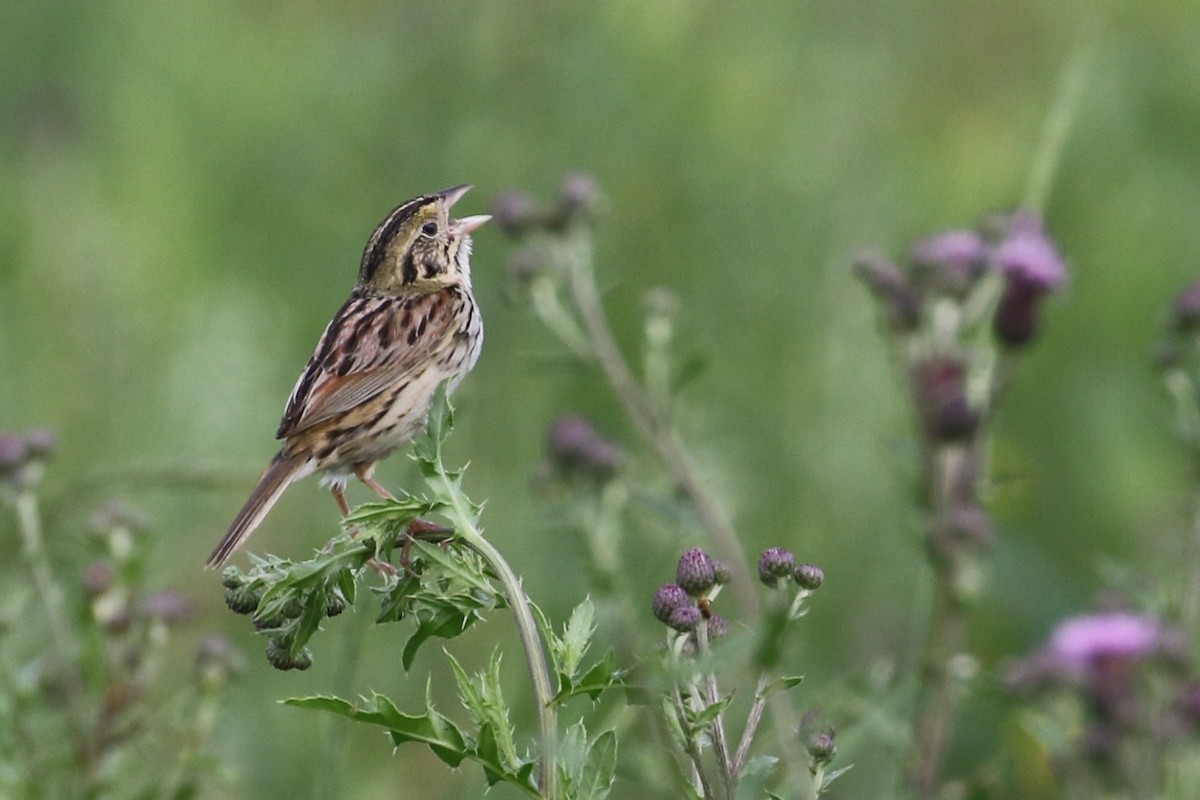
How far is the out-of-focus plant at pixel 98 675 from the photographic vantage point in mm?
3760

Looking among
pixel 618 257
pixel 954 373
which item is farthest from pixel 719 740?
pixel 618 257

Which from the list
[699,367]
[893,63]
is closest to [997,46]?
[893,63]

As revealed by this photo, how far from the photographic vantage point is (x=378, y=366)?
3621mm

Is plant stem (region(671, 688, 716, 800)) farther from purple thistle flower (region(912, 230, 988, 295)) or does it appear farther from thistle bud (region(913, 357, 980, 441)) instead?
purple thistle flower (region(912, 230, 988, 295))

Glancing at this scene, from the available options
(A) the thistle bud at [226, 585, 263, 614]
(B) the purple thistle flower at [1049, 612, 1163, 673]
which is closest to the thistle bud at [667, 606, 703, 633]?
Result: (A) the thistle bud at [226, 585, 263, 614]

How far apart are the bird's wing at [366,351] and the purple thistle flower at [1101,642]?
1669 mm

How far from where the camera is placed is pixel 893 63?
29.7 ft

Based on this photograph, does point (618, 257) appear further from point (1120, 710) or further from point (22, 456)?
point (1120, 710)

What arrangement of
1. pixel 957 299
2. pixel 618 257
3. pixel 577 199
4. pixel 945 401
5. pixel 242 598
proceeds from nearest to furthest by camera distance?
pixel 242 598 → pixel 945 401 → pixel 957 299 → pixel 577 199 → pixel 618 257

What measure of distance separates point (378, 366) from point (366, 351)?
5 centimetres

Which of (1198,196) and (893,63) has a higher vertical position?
(893,63)

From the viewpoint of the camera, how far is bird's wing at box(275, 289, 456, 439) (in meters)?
3.50

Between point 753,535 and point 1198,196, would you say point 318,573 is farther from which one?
point 1198,196

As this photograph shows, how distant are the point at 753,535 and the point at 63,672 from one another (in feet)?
9.75
